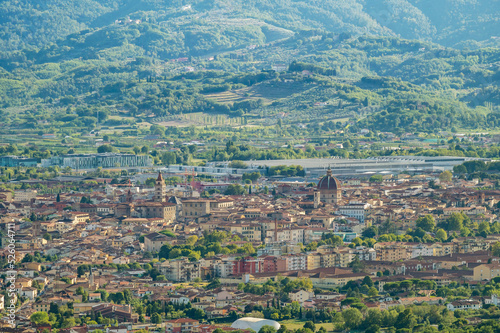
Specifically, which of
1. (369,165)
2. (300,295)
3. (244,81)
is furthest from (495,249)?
(244,81)

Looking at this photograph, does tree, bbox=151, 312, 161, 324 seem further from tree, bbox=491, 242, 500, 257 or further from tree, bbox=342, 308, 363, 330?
tree, bbox=491, 242, 500, 257

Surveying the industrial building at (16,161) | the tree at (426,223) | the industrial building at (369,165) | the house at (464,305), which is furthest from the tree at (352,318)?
the industrial building at (16,161)

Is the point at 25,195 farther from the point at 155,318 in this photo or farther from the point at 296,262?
the point at 155,318

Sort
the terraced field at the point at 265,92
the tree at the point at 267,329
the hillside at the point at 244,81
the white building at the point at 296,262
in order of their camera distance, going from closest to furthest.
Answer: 1. the tree at the point at 267,329
2. the white building at the point at 296,262
3. the hillside at the point at 244,81
4. the terraced field at the point at 265,92

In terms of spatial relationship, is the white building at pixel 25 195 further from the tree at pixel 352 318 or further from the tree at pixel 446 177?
the tree at pixel 352 318

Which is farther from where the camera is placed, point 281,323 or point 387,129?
point 387,129

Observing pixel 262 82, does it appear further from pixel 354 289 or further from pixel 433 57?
pixel 354 289

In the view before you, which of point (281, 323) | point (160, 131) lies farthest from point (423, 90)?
point (281, 323)
